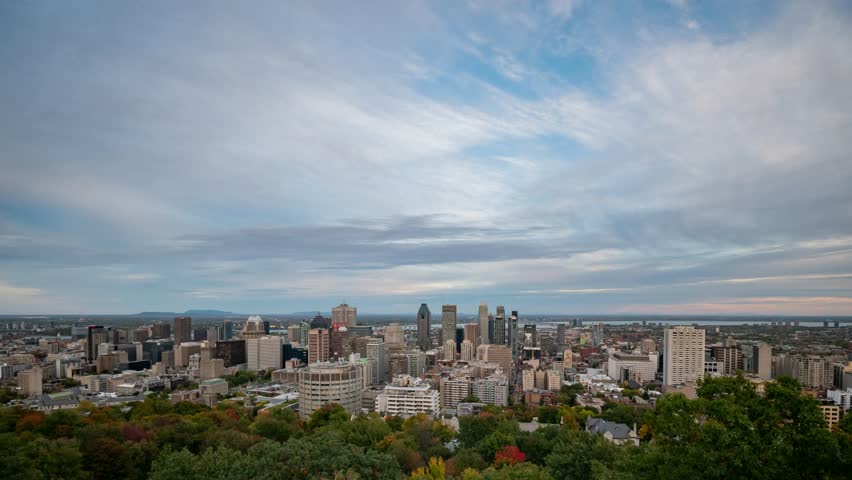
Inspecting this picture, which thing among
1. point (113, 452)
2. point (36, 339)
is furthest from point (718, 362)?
point (36, 339)

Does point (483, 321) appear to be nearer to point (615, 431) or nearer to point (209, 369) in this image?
point (209, 369)

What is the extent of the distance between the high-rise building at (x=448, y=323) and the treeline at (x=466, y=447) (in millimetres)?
74833

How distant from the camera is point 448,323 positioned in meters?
104

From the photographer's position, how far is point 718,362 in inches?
2158

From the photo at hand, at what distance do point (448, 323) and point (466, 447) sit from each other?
8252cm

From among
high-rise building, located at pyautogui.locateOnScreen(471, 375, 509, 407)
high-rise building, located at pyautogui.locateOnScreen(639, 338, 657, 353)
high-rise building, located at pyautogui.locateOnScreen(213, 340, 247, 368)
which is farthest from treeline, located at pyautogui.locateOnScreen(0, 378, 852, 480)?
high-rise building, located at pyautogui.locateOnScreen(639, 338, 657, 353)

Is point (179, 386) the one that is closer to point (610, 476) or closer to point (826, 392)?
point (610, 476)

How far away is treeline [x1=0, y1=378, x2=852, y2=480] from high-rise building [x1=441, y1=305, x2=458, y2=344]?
74.8 metres

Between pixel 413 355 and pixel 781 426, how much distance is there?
58355mm

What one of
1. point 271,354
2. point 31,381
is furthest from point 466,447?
point 271,354

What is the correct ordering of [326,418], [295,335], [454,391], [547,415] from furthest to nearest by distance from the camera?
[295,335], [454,391], [547,415], [326,418]

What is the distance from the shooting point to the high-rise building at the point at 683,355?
2099 inches

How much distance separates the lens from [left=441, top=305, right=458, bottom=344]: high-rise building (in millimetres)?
99812

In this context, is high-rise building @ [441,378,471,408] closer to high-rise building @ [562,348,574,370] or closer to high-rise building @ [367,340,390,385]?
high-rise building @ [367,340,390,385]
